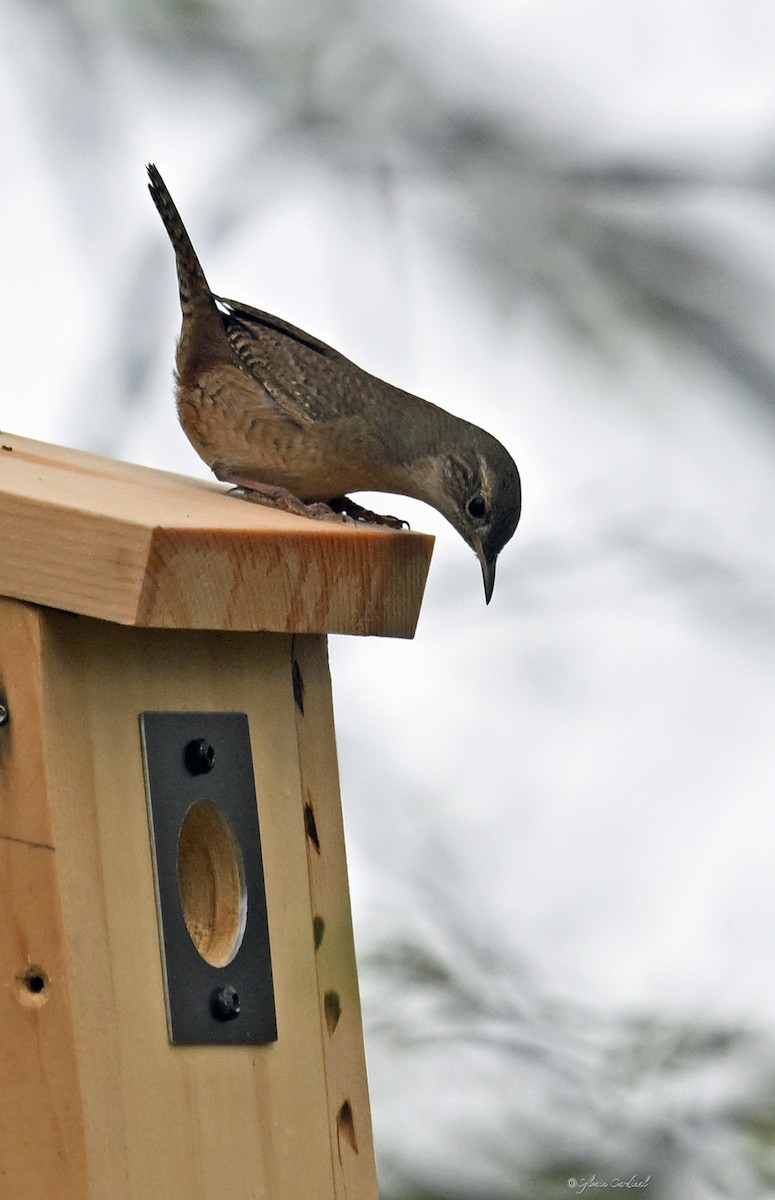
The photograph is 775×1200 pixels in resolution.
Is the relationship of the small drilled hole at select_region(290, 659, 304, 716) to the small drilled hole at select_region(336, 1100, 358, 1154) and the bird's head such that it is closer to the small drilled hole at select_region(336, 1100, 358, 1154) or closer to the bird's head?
the small drilled hole at select_region(336, 1100, 358, 1154)

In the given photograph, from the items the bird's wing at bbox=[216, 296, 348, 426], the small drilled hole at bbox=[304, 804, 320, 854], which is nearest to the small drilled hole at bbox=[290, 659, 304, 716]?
the small drilled hole at bbox=[304, 804, 320, 854]

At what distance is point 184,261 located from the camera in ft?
11.5

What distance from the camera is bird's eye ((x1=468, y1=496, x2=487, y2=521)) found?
3357 millimetres

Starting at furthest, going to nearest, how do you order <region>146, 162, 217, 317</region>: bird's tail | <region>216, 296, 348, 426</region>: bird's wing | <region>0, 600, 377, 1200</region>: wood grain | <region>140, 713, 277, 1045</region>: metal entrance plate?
<region>146, 162, 217, 317</region>: bird's tail, <region>216, 296, 348, 426</region>: bird's wing, <region>140, 713, 277, 1045</region>: metal entrance plate, <region>0, 600, 377, 1200</region>: wood grain

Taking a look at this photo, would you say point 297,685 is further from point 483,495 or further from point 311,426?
point 483,495

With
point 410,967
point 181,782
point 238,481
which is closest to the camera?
point 181,782

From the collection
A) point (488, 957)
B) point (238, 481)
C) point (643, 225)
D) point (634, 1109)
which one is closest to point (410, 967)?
point (488, 957)

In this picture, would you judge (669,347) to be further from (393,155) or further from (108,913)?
(108,913)

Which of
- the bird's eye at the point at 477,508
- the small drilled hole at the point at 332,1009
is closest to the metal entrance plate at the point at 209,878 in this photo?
the small drilled hole at the point at 332,1009

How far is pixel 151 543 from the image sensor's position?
198 centimetres

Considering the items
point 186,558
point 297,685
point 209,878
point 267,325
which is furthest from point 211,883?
point 267,325

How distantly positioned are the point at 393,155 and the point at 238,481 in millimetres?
668

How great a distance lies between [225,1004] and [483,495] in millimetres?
1447

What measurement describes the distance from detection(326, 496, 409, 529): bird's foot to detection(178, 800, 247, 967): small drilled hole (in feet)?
2.99
